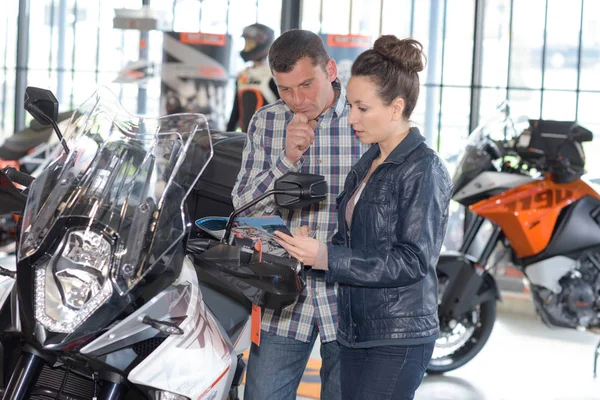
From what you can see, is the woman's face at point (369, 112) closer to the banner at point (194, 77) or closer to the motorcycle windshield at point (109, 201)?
the motorcycle windshield at point (109, 201)

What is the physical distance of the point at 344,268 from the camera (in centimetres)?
222

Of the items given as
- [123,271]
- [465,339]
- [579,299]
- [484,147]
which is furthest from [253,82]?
[123,271]

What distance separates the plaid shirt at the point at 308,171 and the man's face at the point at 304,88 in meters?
0.07

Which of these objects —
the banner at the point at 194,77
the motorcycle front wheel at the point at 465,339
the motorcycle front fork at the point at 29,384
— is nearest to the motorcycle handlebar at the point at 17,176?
the motorcycle front fork at the point at 29,384

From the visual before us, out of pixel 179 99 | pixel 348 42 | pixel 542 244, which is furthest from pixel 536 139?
pixel 179 99

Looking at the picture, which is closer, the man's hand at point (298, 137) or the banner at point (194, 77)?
the man's hand at point (298, 137)

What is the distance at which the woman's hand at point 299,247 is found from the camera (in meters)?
2.19

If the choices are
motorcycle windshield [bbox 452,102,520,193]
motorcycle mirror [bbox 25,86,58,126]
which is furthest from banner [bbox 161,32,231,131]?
motorcycle mirror [bbox 25,86,58,126]

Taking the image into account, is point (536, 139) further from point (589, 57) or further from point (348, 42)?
point (589, 57)

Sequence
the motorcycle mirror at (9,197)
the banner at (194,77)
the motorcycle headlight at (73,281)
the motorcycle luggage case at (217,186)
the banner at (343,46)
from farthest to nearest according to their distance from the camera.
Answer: the banner at (194,77) < the banner at (343,46) < the motorcycle luggage case at (217,186) < the motorcycle mirror at (9,197) < the motorcycle headlight at (73,281)

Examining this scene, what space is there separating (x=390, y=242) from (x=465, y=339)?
125 inches

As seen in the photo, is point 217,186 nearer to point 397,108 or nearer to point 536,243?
point 397,108

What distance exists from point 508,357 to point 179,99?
5.66 metres

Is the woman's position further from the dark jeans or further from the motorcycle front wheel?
the motorcycle front wheel
